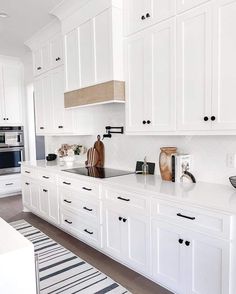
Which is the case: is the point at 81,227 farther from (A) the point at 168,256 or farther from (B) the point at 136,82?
(B) the point at 136,82

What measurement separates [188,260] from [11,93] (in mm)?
5044

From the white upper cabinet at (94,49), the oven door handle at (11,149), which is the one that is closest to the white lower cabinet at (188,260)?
the white upper cabinet at (94,49)

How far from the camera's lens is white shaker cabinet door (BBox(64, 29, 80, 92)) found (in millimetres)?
3182

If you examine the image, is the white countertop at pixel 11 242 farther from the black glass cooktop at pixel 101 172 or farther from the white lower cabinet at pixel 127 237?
the black glass cooktop at pixel 101 172

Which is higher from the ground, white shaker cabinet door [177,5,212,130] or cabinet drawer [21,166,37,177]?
white shaker cabinet door [177,5,212,130]

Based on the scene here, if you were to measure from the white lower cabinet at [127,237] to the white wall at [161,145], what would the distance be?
0.68m

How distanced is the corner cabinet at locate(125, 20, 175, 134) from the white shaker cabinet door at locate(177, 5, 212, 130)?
3.2 inches

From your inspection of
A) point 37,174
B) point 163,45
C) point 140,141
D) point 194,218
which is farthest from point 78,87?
point 194,218

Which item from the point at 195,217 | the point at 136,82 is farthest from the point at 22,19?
the point at 195,217

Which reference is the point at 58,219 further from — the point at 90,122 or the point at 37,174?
the point at 90,122

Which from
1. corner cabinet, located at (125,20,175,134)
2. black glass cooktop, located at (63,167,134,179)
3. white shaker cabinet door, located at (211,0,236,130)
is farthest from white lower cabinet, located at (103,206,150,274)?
white shaker cabinet door, located at (211,0,236,130)

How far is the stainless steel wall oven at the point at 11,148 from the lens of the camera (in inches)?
212

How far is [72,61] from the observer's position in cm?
327

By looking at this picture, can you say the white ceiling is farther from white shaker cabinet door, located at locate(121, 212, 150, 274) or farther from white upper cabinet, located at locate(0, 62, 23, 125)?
white shaker cabinet door, located at locate(121, 212, 150, 274)
